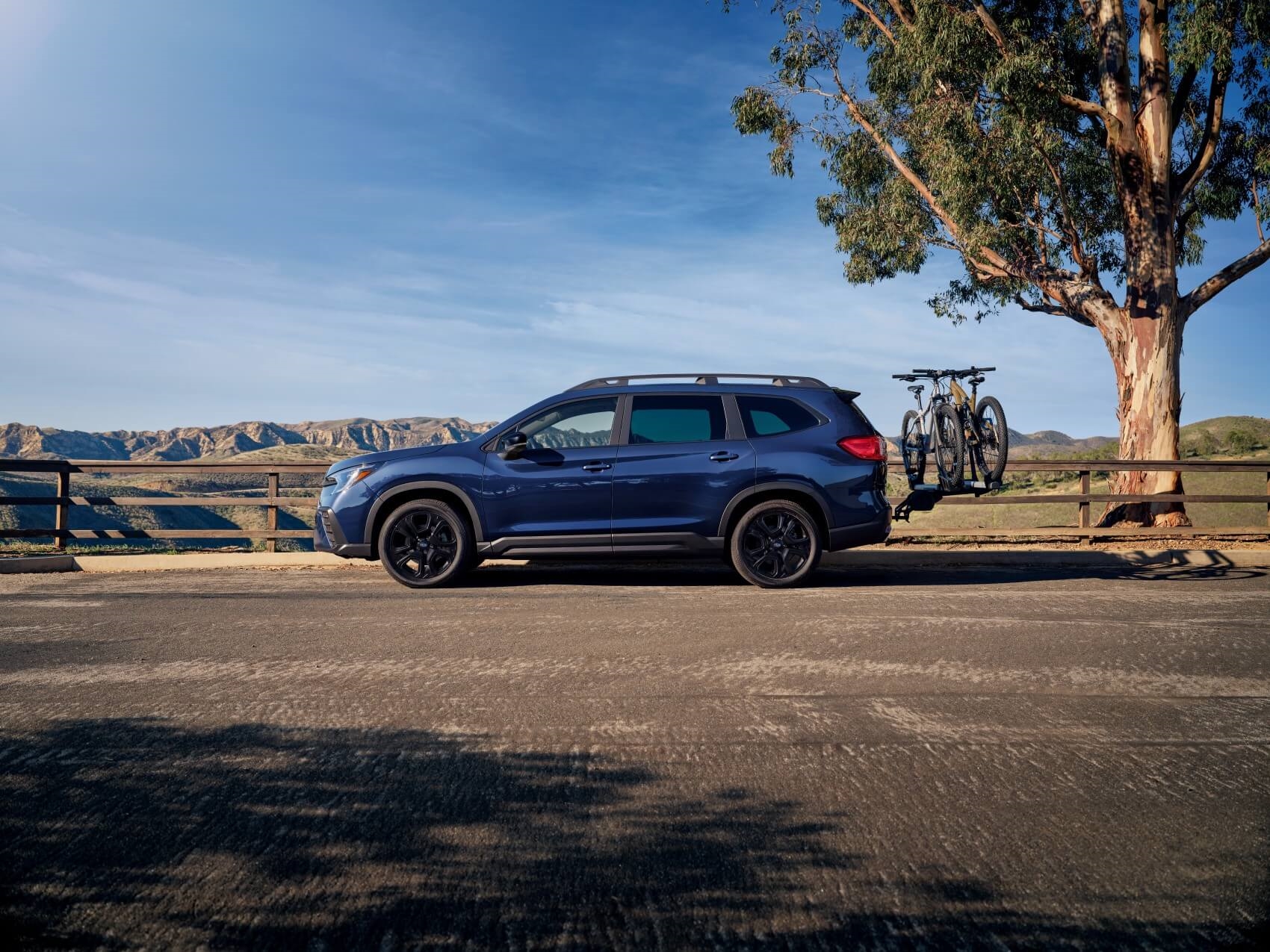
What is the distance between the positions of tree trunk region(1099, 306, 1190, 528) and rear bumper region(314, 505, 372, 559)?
1260 cm

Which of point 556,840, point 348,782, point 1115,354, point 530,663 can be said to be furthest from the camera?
point 1115,354

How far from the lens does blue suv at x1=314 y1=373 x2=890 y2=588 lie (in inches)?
354

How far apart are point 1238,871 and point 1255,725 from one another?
190 cm

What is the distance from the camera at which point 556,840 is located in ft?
9.93

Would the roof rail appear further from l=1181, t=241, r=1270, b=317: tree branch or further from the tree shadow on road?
l=1181, t=241, r=1270, b=317: tree branch

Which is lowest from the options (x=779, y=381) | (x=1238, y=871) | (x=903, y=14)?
(x=1238, y=871)

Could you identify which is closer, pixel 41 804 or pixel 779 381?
pixel 41 804

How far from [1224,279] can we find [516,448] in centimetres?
1478

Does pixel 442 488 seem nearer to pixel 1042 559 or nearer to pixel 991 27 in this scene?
pixel 1042 559

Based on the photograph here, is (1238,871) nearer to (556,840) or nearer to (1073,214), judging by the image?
(556,840)

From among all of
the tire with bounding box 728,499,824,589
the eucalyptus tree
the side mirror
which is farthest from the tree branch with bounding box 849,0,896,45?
the side mirror

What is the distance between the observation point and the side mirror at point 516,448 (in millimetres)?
8984

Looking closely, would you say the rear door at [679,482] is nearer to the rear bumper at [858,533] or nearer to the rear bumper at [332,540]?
the rear bumper at [858,533]

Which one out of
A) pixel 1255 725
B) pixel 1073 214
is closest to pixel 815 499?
pixel 1255 725
